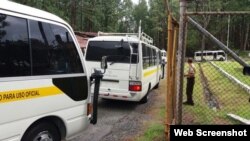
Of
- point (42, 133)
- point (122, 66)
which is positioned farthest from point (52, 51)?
point (122, 66)

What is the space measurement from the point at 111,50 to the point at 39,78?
626 centimetres

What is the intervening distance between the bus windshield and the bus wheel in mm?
5474

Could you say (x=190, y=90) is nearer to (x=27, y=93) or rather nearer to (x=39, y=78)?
(x=39, y=78)

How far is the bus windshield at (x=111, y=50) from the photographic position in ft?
36.0

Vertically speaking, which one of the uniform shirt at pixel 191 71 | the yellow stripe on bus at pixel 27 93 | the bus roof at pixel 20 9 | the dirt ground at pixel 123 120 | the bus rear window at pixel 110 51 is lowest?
the dirt ground at pixel 123 120

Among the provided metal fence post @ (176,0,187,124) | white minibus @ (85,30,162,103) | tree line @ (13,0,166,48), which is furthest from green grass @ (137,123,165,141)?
tree line @ (13,0,166,48)

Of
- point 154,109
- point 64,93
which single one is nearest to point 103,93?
point 154,109

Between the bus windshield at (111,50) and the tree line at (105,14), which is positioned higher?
the tree line at (105,14)

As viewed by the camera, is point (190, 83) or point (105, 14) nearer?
Result: point (190, 83)

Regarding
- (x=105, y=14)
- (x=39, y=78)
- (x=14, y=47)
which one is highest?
(x=105, y=14)

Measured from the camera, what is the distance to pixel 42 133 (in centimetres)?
534

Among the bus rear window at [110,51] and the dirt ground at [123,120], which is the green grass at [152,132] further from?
the bus rear window at [110,51]

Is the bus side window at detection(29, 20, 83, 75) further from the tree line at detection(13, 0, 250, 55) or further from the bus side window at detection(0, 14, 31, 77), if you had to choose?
the tree line at detection(13, 0, 250, 55)

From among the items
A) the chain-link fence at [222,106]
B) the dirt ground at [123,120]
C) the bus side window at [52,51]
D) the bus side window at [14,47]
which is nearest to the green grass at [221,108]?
the chain-link fence at [222,106]
